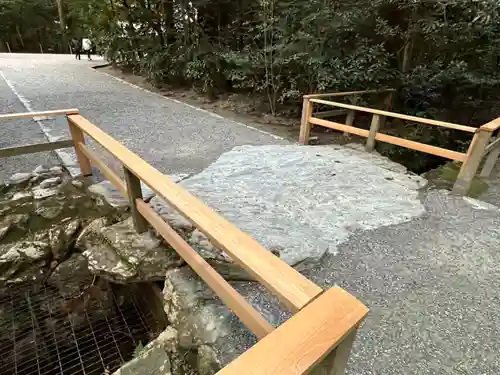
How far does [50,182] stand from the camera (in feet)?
10.5

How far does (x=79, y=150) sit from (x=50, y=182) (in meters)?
0.49

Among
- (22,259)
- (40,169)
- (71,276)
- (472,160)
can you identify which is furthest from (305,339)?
(40,169)

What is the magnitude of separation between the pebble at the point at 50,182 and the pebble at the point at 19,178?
0.20 metres

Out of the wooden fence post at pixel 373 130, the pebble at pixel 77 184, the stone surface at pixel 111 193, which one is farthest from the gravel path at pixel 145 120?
the wooden fence post at pixel 373 130

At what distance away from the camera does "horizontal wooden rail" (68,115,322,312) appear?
869mm

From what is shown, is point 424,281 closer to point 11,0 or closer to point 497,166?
point 497,166

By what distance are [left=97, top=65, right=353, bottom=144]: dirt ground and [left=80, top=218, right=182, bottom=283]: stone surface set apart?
11.8ft

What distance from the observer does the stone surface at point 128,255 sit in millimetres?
2176

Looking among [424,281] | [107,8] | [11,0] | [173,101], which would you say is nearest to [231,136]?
[173,101]

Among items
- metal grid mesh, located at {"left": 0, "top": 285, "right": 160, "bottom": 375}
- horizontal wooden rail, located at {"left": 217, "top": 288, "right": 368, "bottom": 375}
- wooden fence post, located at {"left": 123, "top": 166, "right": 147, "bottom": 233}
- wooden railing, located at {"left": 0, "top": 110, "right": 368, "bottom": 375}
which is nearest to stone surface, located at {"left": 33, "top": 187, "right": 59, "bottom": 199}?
metal grid mesh, located at {"left": 0, "top": 285, "right": 160, "bottom": 375}

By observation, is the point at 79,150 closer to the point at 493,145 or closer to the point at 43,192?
the point at 43,192

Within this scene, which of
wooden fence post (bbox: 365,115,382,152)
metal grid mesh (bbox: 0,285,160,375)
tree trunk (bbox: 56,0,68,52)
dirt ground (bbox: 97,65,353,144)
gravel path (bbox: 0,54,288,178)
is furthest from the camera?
tree trunk (bbox: 56,0,68,52)

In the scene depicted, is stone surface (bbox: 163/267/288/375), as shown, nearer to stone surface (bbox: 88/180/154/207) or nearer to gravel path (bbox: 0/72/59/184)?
stone surface (bbox: 88/180/154/207)

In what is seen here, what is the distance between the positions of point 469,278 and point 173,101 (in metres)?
6.96
